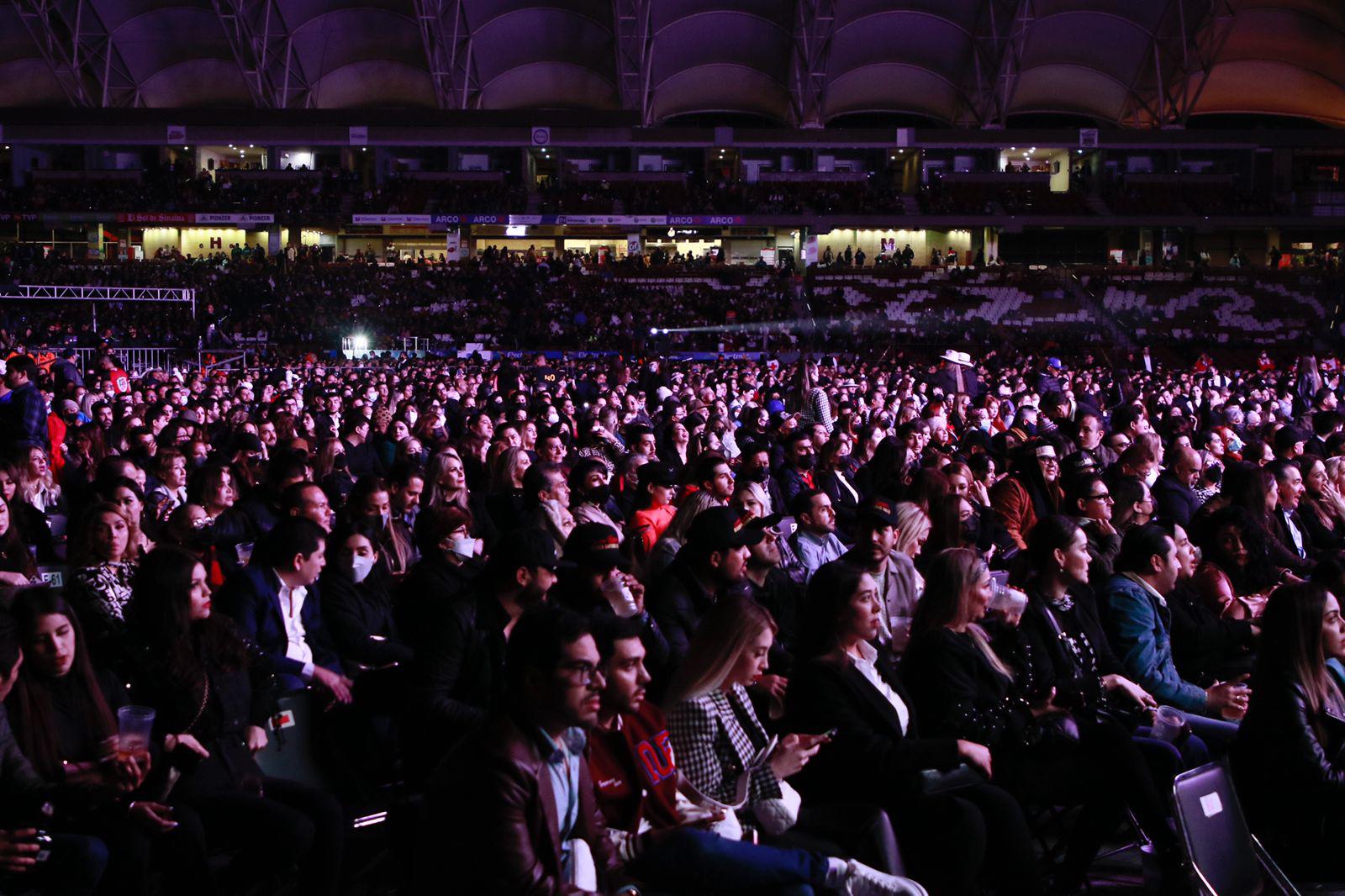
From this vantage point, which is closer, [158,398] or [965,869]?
[965,869]

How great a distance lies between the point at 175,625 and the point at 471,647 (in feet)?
2.96

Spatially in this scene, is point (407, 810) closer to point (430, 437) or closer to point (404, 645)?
point (404, 645)

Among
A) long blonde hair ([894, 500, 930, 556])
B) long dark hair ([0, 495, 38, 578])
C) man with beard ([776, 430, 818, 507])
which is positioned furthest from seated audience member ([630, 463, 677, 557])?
long dark hair ([0, 495, 38, 578])

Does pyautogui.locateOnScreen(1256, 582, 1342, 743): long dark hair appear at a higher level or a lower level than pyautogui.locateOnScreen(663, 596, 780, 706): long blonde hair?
lower

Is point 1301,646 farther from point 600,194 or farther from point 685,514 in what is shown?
point 600,194

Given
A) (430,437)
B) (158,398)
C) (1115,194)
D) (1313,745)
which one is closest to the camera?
(1313,745)

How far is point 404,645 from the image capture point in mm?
4914

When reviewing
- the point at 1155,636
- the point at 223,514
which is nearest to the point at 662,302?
the point at 223,514

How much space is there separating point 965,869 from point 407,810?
5.57 feet

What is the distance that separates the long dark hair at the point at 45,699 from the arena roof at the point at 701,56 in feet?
119

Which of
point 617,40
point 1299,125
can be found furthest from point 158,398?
point 1299,125

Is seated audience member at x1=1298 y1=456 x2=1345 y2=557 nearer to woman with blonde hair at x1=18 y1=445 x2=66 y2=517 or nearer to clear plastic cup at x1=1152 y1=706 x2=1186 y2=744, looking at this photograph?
clear plastic cup at x1=1152 y1=706 x2=1186 y2=744

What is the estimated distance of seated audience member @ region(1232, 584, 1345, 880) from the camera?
412cm

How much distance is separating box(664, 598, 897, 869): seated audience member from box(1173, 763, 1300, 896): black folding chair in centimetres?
91
